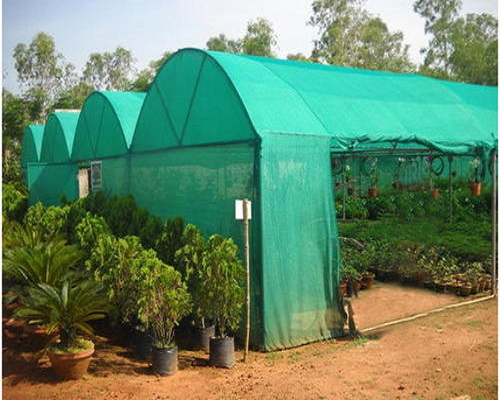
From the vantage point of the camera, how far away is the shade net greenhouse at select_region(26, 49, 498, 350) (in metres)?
6.15

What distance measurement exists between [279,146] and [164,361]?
2.71m

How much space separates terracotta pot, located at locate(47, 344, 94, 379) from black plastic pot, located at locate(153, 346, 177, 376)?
0.68 metres

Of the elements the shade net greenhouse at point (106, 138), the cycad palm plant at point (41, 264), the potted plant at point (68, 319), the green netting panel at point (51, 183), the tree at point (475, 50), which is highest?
the tree at point (475, 50)

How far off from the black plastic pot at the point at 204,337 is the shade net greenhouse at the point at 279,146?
51 centimetres

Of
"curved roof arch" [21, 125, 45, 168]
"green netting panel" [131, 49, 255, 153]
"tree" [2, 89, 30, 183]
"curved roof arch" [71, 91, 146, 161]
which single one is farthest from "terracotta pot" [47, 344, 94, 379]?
"tree" [2, 89, 30, 183]

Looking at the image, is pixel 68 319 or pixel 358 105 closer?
pixel 68 319

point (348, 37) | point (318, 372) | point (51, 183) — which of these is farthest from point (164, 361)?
point (348, 37)

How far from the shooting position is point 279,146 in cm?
618

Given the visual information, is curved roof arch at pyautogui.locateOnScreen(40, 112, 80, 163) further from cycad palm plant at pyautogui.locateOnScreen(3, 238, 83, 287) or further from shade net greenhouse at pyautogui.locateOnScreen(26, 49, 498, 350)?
cycad palm plant at pyautogui.locateOnScreen(3, 238, 83, 287)

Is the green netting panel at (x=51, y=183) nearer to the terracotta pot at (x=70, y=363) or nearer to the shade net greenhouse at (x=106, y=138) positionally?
the shade net greenhouse at (x=106, y=138)

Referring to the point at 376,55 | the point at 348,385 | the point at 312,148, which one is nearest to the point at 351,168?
the point at 312,148

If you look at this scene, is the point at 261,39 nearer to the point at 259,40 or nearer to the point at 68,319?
the point at 259,40

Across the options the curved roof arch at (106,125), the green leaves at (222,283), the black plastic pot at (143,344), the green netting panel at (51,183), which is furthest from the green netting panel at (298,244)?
the green netting panel at (51,183)

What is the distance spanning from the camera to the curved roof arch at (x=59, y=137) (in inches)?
589
